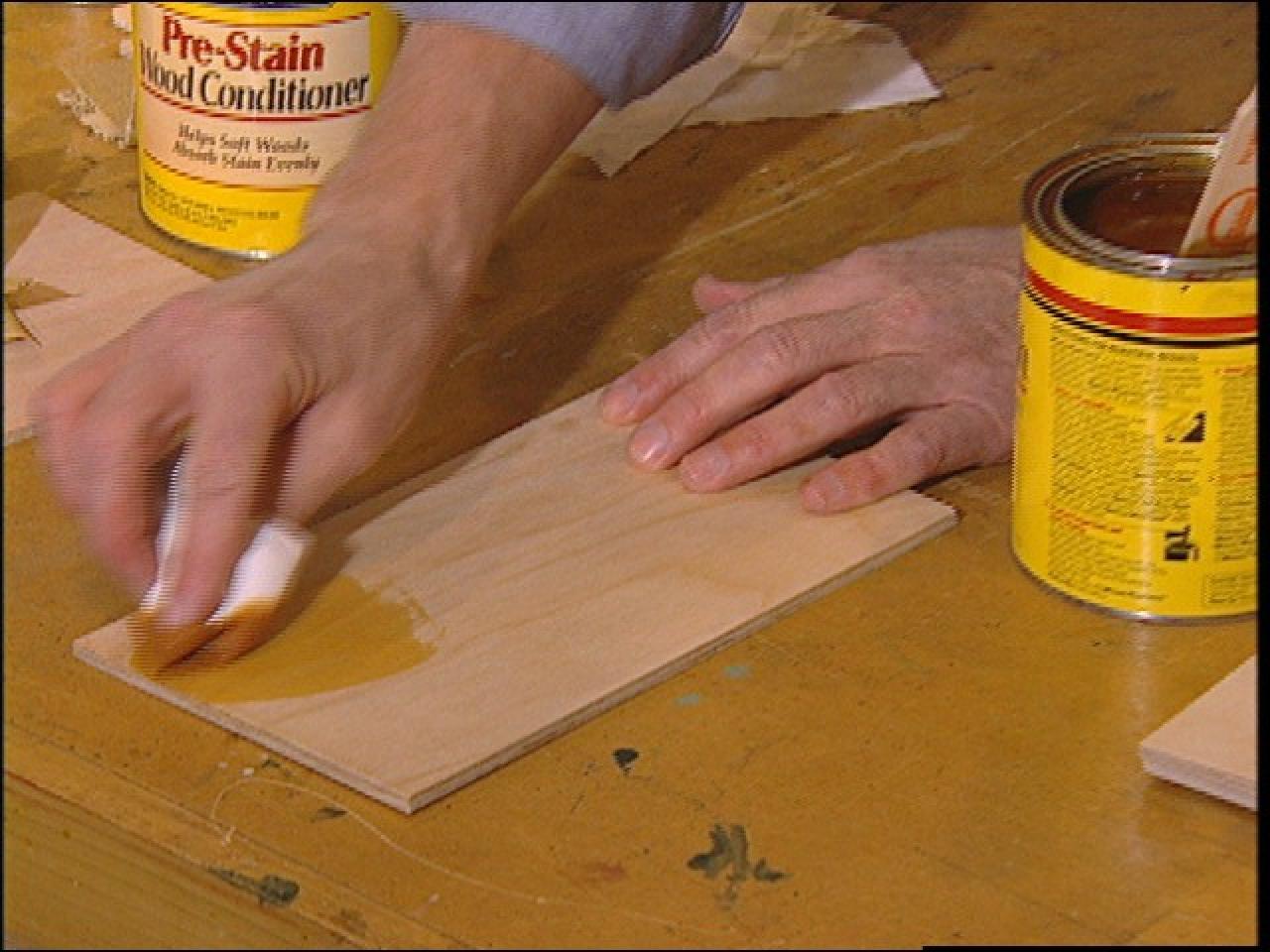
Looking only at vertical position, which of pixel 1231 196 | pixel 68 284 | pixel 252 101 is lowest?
pixel 68 284

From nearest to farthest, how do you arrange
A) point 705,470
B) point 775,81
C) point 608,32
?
point 705,470 < point 608,32 < point 775,81

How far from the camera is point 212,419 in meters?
0.94

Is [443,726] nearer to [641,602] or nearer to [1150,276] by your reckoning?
[641,602]

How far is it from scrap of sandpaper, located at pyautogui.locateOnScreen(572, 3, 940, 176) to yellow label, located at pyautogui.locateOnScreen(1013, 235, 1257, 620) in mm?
536

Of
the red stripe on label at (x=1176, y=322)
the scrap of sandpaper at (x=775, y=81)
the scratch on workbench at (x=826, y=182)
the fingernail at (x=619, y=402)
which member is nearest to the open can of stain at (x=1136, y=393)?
the red stripe on label at (x=1176, y=322)

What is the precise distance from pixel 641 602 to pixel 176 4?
499 mm

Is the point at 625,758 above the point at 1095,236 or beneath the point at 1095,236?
beneath

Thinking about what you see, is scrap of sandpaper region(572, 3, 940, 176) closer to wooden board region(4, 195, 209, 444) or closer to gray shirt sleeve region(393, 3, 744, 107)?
gray shirt sleeve region(393, 3, 744, 107)

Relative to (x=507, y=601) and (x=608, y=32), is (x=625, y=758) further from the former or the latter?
(x=608, y=32)

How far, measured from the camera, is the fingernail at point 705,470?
3.62 feet

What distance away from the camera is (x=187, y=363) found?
3.12ft

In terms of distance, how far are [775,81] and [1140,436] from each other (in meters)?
0.68

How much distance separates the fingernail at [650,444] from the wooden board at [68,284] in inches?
12.5

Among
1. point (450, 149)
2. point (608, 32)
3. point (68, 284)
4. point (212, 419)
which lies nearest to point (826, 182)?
point (608, 32)
